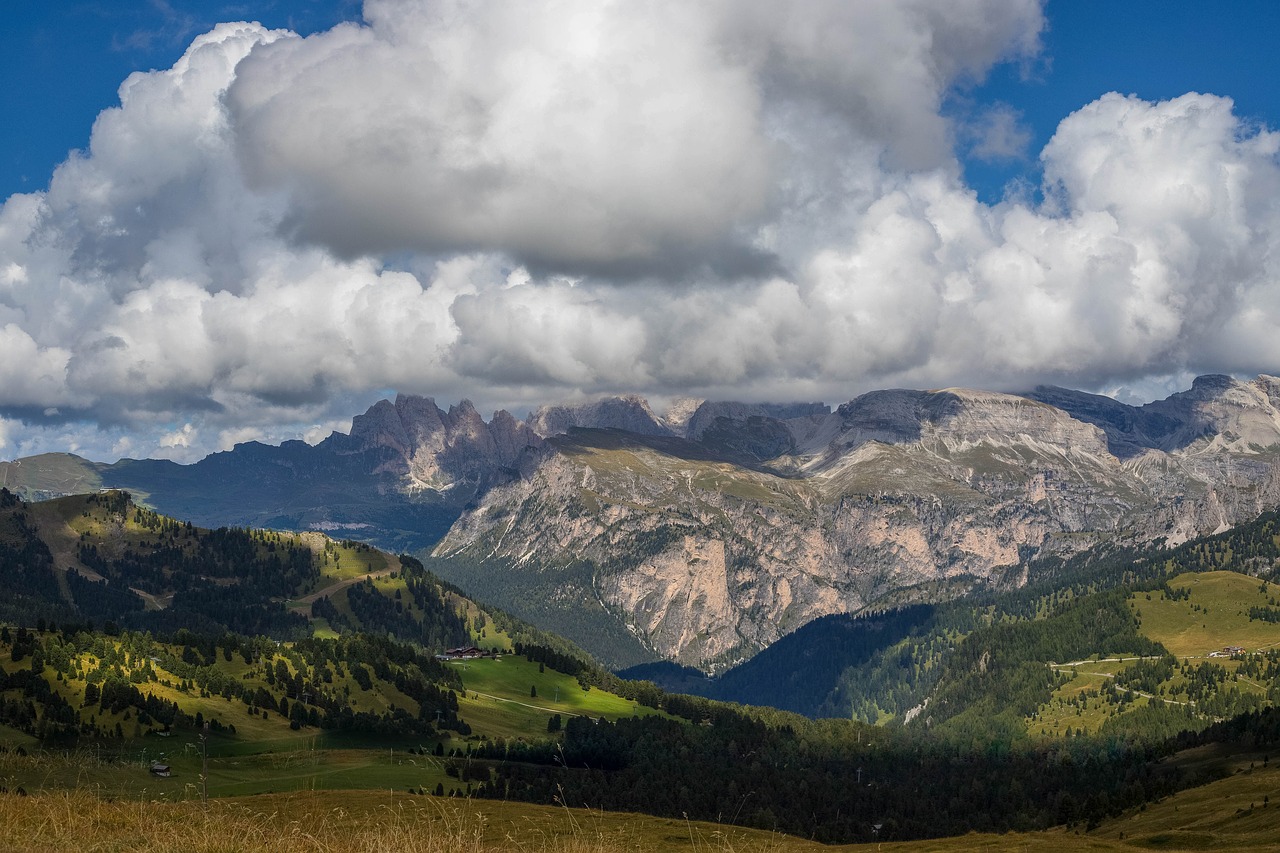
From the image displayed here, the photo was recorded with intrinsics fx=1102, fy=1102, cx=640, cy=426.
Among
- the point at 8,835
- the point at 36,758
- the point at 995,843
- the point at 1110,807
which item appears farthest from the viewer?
the point at 1110,807

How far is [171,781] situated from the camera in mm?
162375

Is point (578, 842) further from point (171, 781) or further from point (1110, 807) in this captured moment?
point (1110, 807)

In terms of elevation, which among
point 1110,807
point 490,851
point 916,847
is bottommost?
point 1110,807

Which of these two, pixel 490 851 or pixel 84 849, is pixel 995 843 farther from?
pixel 84 849

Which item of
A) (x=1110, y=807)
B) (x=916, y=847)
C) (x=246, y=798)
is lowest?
(x=1110, y=807)

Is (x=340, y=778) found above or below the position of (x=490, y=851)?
below

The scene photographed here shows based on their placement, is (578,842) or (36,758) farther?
(36,758)

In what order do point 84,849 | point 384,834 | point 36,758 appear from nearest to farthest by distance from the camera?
point 84,849 → point 384,834 → point 36,758

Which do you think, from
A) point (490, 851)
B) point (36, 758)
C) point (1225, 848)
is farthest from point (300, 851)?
point (1225, 848)

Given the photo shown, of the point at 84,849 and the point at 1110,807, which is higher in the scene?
the point at 84,849

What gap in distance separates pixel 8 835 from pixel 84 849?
9.74 feet

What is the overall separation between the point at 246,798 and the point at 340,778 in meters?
126

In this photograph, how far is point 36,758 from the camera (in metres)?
33.0

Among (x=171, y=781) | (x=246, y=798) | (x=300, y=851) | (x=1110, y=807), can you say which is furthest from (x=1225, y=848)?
(x=171, y=781)
